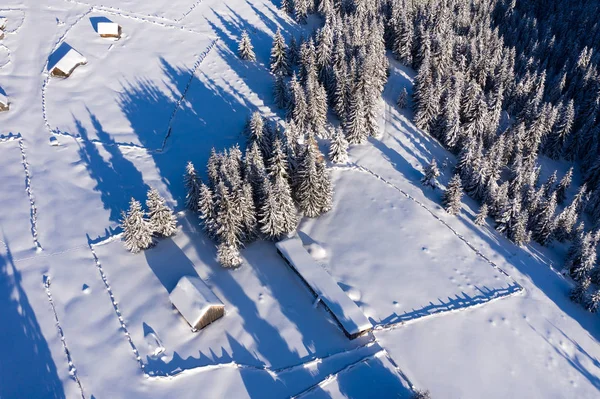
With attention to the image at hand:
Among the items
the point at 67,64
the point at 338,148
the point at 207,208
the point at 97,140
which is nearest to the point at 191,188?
the point at 207,208

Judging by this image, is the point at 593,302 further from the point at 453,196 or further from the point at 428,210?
the point at 428,210

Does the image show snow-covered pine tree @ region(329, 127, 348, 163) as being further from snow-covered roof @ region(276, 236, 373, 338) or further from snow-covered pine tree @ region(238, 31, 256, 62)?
snow-covered pine tree @ region(238, 31, 256, 62)

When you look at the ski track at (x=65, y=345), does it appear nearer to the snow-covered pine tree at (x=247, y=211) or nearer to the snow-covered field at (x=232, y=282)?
the snow-covered field at (x=232, y=282)

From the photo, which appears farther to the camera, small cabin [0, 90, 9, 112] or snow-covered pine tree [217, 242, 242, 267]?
small cabin [0, 90, 9, 112]

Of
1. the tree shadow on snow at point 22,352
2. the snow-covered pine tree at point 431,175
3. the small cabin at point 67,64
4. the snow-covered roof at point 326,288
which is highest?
the small cabin at point 67,64

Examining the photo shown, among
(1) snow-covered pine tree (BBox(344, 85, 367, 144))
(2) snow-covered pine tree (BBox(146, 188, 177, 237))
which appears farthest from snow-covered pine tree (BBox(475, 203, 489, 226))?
(2) snow-covered pine tree (BBox(146, 188, 177, 237))

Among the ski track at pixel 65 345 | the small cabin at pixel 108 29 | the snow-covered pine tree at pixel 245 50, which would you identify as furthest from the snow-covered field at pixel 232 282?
the small cabin at pixel 108 29
